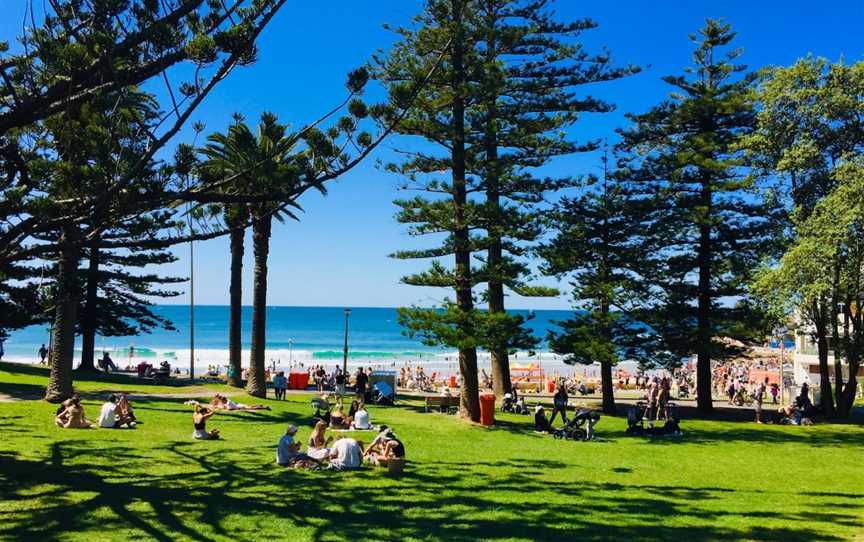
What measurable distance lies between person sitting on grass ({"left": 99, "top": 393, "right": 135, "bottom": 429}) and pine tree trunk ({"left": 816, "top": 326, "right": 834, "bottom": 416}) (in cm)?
1915

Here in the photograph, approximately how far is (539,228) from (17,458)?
13.7 meters

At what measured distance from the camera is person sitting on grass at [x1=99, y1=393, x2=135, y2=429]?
14.2m

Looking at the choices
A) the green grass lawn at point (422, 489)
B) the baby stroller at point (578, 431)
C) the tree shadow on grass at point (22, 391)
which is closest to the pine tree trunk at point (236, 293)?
the tree shadow on grass at point (22, 391)

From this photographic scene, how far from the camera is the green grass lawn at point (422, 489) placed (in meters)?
8.04

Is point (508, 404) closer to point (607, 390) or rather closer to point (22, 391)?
point (607, 390)

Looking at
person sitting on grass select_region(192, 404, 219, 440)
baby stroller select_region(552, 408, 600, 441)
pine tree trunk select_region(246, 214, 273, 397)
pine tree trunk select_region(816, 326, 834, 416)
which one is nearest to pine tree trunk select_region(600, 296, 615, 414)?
pine tree trunk select_region(816, 326, 834, 416)

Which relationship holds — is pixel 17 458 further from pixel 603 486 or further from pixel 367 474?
pixel 603 486

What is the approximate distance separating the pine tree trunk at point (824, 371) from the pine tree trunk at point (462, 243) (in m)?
10.8

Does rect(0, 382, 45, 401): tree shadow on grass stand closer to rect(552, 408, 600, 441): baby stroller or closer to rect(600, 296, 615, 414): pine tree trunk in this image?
rect(552, 408, 600, 441): baby stroller

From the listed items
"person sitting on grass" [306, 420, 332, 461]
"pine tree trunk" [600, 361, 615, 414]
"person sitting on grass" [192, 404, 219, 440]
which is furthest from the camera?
"pine tree trunk" [600, 361, 615, 414]

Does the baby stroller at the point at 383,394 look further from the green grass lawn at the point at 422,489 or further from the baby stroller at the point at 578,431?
the baby stroller at the point at 578,431

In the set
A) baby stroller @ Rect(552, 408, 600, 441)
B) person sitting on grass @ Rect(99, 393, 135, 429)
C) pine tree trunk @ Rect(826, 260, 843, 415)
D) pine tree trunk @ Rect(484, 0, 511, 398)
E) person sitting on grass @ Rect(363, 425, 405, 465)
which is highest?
pine tree trunk @ Rect(484, 0, 511, 398)

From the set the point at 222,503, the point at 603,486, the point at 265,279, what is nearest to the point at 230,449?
the point at 222,503

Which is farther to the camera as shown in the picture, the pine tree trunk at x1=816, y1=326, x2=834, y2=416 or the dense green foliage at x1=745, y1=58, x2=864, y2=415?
the pine tree trunk at x1=816, y1=326, x2=834, y2=416
